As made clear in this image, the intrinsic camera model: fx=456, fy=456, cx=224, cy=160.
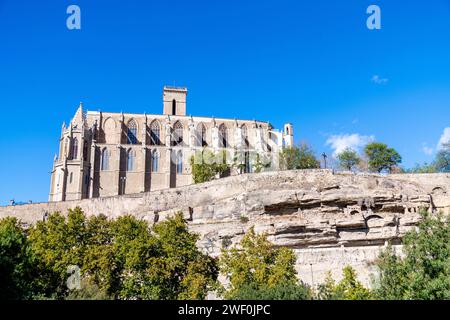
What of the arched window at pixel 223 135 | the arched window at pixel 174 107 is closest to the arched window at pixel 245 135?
the arched window at pixel 223 135

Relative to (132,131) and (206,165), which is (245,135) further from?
(132,131)

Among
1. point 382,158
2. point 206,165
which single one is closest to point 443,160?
point 382,158

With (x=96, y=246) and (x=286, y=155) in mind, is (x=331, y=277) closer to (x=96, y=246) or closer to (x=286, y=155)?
(x=96, y=246)

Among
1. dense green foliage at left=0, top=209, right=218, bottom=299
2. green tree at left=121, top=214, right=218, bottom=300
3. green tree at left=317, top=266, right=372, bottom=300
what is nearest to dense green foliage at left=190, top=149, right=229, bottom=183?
dense green foliage at left=0, top=209, right=218, bottom=299

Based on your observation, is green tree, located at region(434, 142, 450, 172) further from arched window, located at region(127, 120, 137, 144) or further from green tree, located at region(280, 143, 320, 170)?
arched window, located at region(127, 120, 137, 144)

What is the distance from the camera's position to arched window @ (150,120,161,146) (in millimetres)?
64438

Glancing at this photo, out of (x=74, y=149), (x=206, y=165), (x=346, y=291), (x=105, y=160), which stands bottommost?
(x=346, y=291)

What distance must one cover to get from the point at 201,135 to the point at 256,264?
34.9 meters

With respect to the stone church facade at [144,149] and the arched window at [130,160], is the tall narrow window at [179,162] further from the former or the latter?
the arched window at [130,160]

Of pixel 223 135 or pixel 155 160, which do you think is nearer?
pixel 155 160

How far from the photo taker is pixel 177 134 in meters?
65.5

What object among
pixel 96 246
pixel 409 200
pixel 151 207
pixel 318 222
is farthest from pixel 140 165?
pixel 409 200

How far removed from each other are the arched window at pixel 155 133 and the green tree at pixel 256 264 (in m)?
31.1
